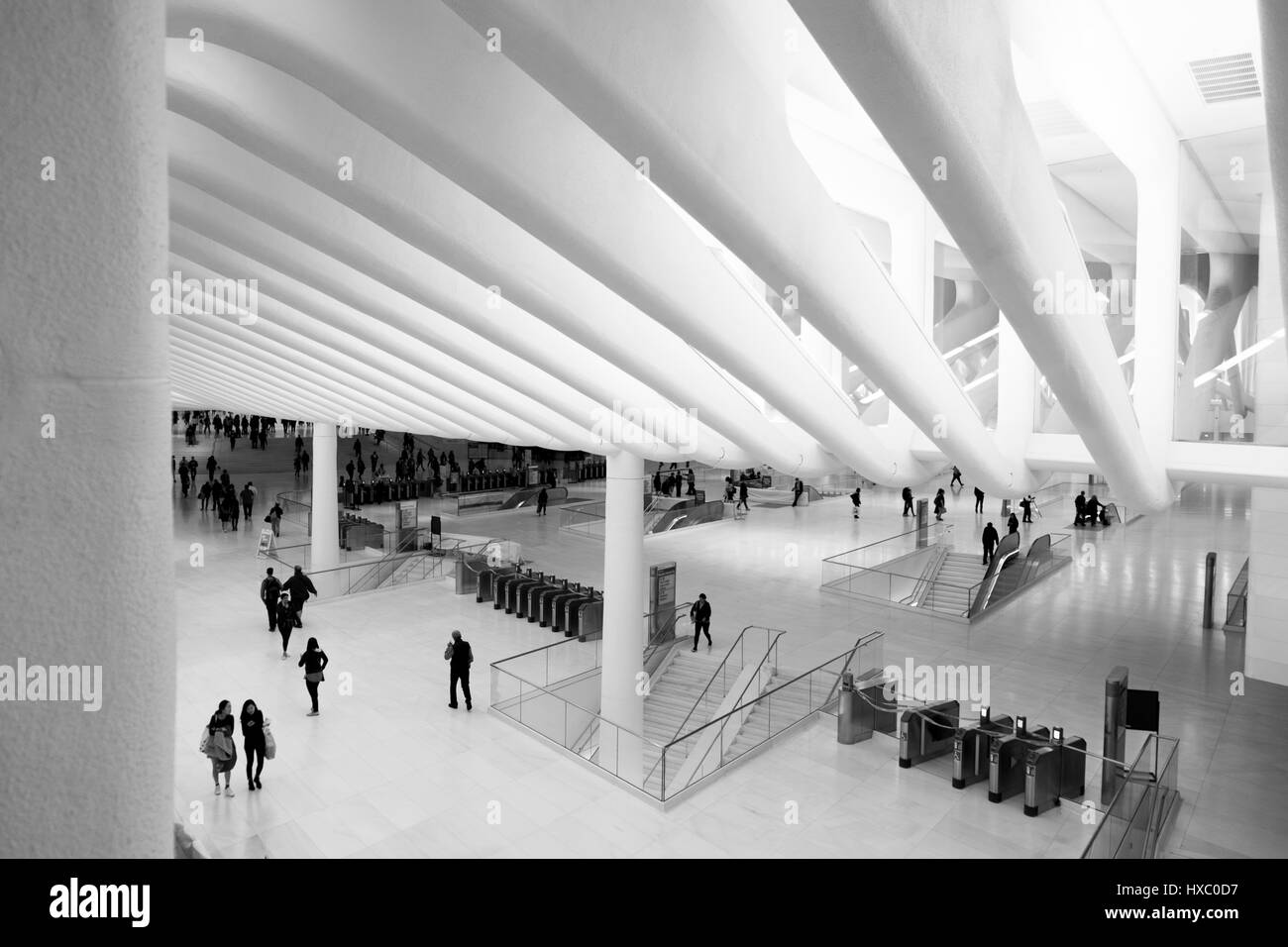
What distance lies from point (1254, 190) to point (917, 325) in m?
3.31

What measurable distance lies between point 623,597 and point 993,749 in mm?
5847

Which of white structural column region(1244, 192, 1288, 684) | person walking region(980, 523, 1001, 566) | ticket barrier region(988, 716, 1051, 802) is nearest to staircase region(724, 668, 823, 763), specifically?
ticket barrier region(988, 716, 1051, 802)

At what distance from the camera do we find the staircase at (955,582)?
68.5 ft

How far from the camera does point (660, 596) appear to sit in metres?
18.8

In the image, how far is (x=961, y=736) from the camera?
1127 cm

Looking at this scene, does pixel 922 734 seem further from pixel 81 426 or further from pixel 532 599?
pixel 81 426

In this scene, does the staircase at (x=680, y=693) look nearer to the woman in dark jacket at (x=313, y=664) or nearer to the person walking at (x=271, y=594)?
the woman in dark jacket at (x=313, y=664)

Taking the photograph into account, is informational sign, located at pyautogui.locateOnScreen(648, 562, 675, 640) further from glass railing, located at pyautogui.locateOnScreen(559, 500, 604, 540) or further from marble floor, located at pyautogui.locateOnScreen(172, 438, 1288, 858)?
glass railing, located at pyautogui.locateOnScreen(559, 500, 604, 540)

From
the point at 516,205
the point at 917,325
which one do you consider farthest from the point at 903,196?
the point at 516,205

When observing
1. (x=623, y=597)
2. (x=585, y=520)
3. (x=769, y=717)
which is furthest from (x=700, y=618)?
(x=585, y=520)

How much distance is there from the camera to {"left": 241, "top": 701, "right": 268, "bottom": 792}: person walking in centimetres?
1062

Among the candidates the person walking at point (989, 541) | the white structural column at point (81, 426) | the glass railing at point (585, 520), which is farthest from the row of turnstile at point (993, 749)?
the glass railing at point (585, 520)
